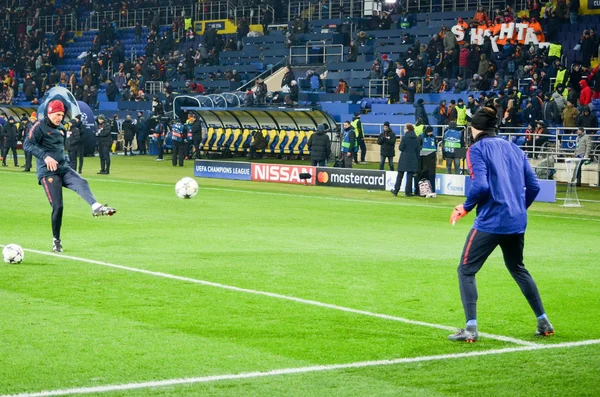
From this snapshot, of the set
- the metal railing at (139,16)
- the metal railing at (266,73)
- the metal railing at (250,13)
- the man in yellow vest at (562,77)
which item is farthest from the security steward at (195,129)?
the metal railing at (139,16)

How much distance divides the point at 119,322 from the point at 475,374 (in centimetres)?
353

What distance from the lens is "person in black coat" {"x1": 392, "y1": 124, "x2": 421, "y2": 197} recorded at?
86.1ft

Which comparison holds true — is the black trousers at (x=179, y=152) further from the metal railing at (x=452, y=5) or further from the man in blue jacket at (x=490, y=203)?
the man in blue jacket at (x=490, y=203)

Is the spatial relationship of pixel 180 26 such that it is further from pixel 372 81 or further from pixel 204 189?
pixel 204 189

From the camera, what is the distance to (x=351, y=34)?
49.2 metres

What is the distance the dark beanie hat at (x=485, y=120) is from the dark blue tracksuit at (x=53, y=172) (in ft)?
23.2

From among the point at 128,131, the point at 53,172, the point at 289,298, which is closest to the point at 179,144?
the point at 128,131

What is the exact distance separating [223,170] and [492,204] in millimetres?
25697

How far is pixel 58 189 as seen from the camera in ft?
45.6

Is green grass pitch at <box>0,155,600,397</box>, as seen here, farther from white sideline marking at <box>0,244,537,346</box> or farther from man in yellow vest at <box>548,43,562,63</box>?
man in yellow vest at <box>548,43,562,63</box>

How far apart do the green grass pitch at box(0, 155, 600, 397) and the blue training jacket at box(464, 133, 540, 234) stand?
42.1 inches

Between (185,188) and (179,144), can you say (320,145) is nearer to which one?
(179,144)

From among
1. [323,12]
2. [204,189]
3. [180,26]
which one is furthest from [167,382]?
[180,26]

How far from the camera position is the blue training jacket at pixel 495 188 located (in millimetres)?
8258
